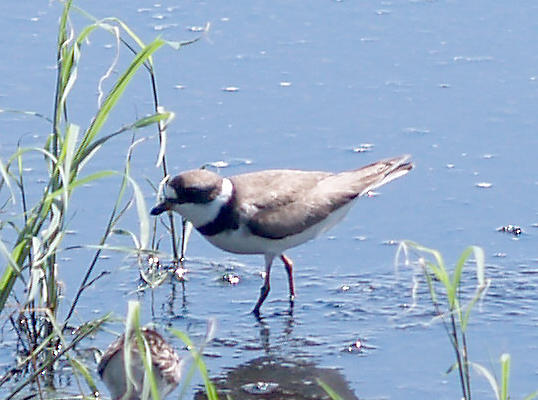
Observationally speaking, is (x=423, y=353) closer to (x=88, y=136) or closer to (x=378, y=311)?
(x=378, y=311)

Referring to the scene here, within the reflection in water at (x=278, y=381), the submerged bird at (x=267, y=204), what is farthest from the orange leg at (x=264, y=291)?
the reflection in water at (x=278, y=381)

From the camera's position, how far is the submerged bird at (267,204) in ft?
23.0

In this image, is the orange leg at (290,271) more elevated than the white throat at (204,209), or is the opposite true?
the white throat at (204,209)

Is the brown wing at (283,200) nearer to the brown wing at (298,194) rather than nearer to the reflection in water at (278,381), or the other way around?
the brown wing at (298,194)

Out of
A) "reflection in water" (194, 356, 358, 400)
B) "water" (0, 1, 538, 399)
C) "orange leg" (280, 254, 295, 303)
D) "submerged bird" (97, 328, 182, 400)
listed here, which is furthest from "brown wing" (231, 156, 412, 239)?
"submerged bird" (97, 328, 182, 400)

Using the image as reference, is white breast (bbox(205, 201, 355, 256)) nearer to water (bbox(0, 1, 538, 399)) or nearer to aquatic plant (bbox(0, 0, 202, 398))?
water (bbox(0, 1, 538, 399))

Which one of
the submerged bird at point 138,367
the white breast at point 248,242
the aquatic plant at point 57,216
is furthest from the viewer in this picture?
the white breast at point 248,242

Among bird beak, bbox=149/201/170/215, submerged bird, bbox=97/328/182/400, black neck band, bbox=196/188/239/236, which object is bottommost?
submerged bird, bbox=97/328/182/400

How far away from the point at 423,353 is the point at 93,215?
87.2 inches

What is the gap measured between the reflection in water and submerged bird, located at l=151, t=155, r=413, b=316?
0.63 meters

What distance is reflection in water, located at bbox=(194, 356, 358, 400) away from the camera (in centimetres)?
598

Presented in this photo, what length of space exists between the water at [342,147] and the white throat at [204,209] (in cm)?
33

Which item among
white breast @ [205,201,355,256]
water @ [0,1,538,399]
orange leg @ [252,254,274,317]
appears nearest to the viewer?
water @ [0,1,538,399]

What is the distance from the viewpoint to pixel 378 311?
22.4ft
